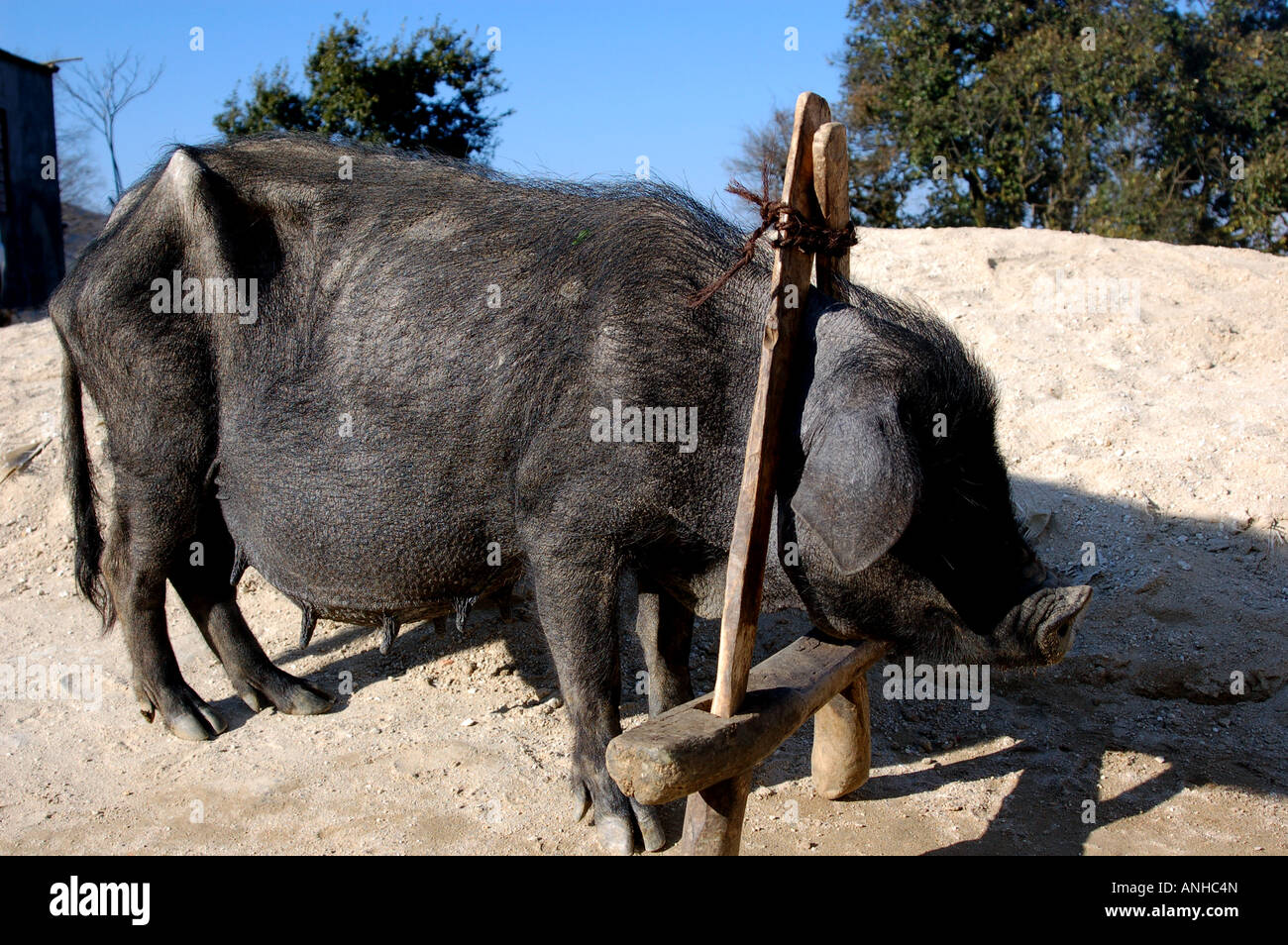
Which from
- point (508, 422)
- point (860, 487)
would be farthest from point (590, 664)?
point (860, 487)

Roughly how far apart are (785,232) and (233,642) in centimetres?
359

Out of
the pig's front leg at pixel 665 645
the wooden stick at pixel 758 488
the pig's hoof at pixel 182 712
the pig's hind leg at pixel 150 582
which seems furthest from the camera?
the pig's hoof at pixel 182 712

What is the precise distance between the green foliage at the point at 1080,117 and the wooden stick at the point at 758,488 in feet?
48.6

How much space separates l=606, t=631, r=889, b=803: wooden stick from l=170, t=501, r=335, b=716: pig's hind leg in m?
2.74

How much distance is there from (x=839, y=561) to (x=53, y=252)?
832 inches

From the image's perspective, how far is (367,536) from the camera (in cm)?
416

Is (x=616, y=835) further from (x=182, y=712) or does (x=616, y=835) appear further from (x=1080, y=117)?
(x=1080, y=117)

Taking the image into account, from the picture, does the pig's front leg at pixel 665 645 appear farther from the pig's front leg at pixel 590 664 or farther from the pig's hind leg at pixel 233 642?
the pig's hind leg at pixel 233 642

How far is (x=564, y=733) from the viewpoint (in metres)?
4.76

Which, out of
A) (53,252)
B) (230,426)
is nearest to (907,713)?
(230,426)

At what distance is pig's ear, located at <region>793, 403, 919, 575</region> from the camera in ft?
10.1

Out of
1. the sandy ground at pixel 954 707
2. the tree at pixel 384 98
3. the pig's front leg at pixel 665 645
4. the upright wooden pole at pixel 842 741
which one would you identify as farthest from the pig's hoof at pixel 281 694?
the tree at pixel 384 98

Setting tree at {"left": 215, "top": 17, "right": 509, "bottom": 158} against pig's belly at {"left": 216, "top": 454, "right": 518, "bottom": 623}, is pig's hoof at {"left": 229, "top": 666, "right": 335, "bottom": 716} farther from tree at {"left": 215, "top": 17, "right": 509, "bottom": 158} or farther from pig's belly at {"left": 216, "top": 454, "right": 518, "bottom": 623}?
tree at {"left": 215, "top": 17, "right": 509, "bottom": 158}

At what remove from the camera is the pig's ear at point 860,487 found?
10.1 feet
